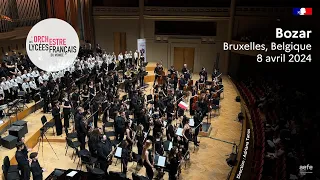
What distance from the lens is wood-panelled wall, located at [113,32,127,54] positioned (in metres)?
21.8

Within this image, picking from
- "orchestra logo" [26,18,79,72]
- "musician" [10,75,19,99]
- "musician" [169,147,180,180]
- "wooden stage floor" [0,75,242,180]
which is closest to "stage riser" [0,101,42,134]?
"wooden stage floor" [0,75,242,180]

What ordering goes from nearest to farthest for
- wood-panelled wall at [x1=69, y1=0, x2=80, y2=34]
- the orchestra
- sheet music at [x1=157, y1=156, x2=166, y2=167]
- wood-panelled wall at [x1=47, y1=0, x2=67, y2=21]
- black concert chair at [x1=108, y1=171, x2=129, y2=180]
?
black concert chair at [x1=108, y1=171, x2=129, y2=180], sheet music at [x1=157, y1=156, x2=166, y2=167], the orchestra, wood-panelled wall at [x1=47, y1=0, x2=67, y2=21], wood-panelled wall at [x1=69, y1=0, x2=80, y2=34]

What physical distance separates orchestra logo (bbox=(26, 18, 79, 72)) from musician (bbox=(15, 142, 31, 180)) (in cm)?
592

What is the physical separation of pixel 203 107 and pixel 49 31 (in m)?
6.93

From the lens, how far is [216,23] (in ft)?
66.8

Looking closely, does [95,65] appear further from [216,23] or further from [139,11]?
[216,23]

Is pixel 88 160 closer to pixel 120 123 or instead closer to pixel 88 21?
pixel 120 123

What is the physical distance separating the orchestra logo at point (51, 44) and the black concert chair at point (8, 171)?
19.4 feet

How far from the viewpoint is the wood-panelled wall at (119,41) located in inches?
858

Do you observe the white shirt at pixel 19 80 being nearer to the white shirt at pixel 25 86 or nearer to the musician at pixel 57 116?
the white shirt at pixel 25 86

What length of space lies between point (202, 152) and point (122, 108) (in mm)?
2974

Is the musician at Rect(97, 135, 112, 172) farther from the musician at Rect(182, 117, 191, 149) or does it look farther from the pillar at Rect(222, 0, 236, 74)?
the pillar at Rect(222, 0, 236, 74)

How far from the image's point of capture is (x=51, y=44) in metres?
11.8

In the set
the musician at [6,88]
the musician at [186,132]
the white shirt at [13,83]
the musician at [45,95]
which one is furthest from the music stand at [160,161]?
the white shirt at [13,83]
